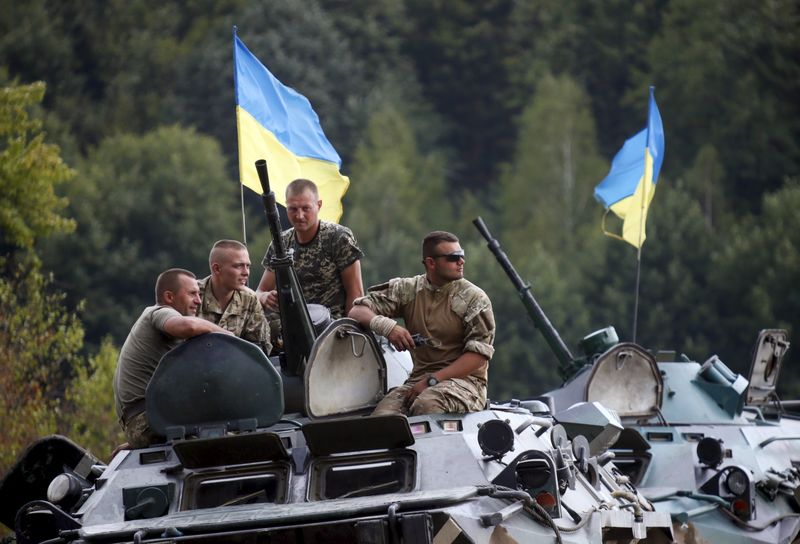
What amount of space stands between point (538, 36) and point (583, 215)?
1466cm

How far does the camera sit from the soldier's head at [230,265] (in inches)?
576

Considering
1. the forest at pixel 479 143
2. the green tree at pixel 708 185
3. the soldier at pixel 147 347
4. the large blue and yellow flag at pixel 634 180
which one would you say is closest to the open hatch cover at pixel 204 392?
the soldier at pixel 147 347

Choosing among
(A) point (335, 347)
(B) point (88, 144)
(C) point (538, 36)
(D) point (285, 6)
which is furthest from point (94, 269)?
(A) point (335, 347)

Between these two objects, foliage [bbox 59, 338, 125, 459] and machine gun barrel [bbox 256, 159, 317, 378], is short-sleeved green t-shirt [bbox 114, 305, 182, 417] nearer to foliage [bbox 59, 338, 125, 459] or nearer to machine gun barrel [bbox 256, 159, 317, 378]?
machine gun barrel [bbox 256, 159, 317, 378]

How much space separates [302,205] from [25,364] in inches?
550

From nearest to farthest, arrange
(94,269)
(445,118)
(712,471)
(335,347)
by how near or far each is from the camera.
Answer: (335,347), (712,471), (94,269), (445,118)

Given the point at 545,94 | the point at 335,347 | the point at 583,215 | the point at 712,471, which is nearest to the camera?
the point at 335,347

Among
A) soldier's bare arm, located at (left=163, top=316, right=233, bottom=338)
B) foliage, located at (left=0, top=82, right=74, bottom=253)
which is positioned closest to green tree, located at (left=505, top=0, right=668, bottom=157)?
foliage, located at (left=0, top=82, right=74, bottom=253)

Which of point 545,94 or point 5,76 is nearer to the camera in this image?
point 5,76

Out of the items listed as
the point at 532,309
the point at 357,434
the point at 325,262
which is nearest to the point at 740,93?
the point at 532,309

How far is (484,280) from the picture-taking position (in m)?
55.1

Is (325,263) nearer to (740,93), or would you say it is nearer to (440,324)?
(440,324)

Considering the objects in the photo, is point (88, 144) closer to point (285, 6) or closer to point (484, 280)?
point (285, 6)

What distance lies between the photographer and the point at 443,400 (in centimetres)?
1386
